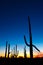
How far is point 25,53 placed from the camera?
1465 inches
